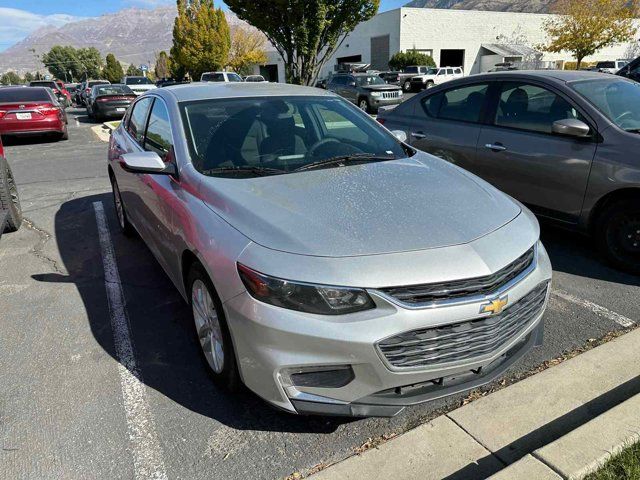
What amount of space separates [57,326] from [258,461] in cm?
211

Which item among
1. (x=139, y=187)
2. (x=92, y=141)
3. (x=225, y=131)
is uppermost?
(x=225, y=131)

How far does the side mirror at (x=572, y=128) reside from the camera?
4.21 m

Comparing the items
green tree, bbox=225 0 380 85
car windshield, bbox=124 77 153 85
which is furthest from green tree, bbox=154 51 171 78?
green tree, bbox=225 0 380 85

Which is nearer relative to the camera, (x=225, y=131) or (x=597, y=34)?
(x=225, y=131)

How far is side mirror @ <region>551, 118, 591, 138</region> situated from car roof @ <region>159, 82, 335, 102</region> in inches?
76.5

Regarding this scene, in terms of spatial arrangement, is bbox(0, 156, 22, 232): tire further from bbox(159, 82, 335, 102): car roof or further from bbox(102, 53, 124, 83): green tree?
bbox(102, 53, 124, 83): green tree

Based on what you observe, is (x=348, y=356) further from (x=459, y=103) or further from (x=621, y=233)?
(x=459, y=103)

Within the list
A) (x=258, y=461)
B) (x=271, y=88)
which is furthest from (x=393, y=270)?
(x=271, y=88)

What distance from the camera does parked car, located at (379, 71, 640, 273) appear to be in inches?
164

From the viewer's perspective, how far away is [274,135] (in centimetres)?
351

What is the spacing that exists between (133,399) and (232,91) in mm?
2324

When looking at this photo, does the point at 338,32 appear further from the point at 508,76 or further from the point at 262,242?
the point at 262,242

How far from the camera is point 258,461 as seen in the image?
2391 millimetres

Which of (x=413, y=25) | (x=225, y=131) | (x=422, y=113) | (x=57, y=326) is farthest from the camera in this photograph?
(x=413, y=25)
